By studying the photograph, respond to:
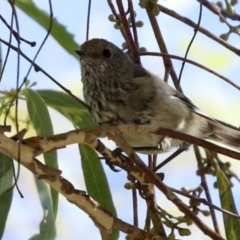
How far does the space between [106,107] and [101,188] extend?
12.0 inches

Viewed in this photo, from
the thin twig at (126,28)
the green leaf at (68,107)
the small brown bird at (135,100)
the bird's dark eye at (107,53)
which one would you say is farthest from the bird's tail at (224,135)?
the thin twig at (126,28)

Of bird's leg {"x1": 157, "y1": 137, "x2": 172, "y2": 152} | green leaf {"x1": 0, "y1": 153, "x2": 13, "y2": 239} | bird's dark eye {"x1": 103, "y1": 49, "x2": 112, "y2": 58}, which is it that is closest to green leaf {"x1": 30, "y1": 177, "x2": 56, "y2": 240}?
green leaf {"x1": 0, "y1": 153, "x2": 13, "y2": 239}

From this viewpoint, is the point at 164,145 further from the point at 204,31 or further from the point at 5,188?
the point at 5,188

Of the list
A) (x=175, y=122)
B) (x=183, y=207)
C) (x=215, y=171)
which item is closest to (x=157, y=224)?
(x=183, y=207)

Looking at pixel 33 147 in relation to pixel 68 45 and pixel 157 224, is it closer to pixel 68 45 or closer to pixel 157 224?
pixel 157 224

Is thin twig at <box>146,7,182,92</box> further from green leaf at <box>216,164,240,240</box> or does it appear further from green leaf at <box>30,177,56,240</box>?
green leaf at <box>30,177,56,240</box>

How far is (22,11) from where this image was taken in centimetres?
189

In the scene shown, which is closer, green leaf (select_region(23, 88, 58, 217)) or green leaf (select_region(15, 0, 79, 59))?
green leaf (select_region(23, 88, 58, 217))

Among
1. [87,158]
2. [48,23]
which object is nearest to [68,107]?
[87,158]

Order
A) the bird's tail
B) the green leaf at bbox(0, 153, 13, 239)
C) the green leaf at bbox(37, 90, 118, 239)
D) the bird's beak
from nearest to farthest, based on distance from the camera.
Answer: the green leaf at bbox(0, 153, 13, 239)
the green leaf at bbox(37, 90, 118, 239)
the bird's beak
the bird's tail

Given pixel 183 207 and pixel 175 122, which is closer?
pixel 183 207

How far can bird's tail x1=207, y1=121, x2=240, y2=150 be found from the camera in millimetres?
2236

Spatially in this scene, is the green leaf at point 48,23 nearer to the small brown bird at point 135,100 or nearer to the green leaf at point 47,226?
the small brown bird at point 135,100

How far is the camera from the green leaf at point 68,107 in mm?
1760
